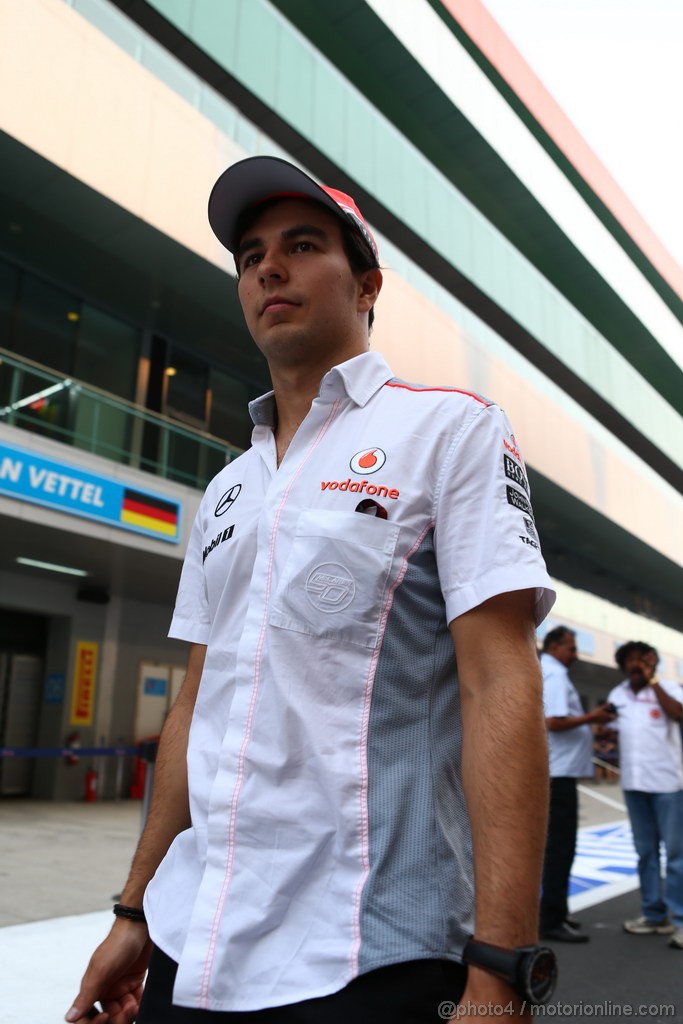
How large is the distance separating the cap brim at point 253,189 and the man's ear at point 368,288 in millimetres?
138

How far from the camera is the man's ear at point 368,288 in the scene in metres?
1.62

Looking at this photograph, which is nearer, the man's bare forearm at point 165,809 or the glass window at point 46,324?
the man's bare forearm at point 165,809

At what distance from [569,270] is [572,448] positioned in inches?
228

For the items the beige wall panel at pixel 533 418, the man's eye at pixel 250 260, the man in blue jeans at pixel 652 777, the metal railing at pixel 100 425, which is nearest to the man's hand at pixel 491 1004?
the man's eye at pixel 250 260

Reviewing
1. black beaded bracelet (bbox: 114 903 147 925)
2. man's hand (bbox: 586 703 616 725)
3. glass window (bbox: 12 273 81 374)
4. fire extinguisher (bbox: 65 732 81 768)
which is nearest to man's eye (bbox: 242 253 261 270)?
black beaded bracelet (bbox: 114 903 147 925)

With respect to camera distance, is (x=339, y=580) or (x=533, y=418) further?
(x=533, y=418)

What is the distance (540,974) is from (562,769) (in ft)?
16.2

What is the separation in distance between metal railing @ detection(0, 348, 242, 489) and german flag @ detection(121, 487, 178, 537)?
1.38 feet

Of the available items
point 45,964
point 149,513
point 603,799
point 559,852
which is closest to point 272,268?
point 45,964

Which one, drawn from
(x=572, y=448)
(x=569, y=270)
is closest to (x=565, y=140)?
(x=569, y=270)

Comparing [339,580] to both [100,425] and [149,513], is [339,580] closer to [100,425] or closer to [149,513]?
[100,425]

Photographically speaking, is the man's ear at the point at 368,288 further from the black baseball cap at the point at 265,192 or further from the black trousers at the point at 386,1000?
the black trousers at the point at 386,1000

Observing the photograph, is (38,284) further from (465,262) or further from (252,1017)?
(252,1017)

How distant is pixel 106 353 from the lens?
1387 cm
